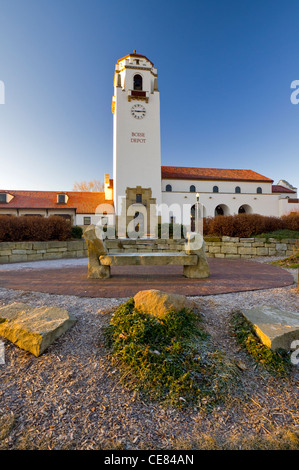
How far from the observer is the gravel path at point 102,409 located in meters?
1.42

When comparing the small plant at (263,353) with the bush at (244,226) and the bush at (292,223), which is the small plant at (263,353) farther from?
the bush at (292,223)

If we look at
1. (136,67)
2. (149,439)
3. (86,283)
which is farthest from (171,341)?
(136,67)

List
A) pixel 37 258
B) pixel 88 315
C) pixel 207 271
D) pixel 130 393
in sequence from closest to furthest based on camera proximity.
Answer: pixel 130 393 < pixel 88 315 < pixel 207 271 < pixel 37 258

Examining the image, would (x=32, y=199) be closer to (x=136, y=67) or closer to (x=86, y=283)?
(x=136, y=67)

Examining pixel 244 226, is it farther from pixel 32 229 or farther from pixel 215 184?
pixel 215 184

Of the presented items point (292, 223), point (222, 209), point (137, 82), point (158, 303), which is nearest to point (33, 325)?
point (158, 303)

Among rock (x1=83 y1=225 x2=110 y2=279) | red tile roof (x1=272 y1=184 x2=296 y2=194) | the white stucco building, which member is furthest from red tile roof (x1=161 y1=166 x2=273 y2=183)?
rock (x1=83 y1=225 x2=110 y2=279)

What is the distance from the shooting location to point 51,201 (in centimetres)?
2366

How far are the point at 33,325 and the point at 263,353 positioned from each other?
238 centimetres

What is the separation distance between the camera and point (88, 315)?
2.87 metres

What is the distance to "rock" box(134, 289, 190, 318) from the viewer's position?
2562 mm

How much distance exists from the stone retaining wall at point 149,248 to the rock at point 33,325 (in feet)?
19.0

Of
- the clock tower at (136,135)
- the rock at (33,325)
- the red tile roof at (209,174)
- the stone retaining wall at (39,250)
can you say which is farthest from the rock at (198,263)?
the red tile roof at (209,174)
